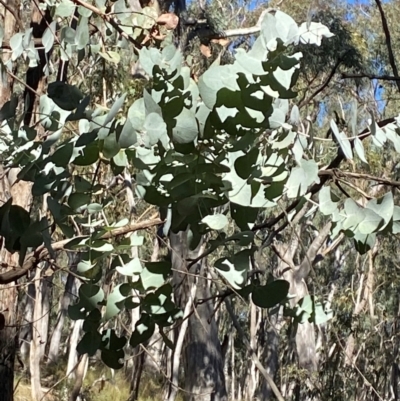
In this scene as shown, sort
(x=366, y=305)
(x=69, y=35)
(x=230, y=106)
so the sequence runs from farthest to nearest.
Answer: (x=366, y=305)
(x=69, y=35)
(x=230, y=106)

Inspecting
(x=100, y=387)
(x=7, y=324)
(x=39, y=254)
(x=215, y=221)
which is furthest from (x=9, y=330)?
(x=100, y=387)

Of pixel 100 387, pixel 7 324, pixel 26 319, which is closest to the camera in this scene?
pixel 7 324

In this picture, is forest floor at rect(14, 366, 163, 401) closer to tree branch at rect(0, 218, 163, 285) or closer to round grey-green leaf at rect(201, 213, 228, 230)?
tree branch at rect(0, 218, 163, 285)

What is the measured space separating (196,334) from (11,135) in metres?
5.22

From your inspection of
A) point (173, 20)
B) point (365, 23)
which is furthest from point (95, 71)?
point (365, 23)

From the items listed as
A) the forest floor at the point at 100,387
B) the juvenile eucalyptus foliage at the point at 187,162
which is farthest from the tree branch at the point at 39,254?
the forest floor at the point at 100,387

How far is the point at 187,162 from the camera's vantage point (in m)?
0.62

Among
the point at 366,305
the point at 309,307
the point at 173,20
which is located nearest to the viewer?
the point at 309,307

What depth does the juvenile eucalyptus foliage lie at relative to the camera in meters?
0.58

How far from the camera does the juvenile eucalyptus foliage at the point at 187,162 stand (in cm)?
58

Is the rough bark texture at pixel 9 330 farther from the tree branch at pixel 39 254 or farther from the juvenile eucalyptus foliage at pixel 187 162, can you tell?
the juvenile eucalyptus foliage at pixel 187 162

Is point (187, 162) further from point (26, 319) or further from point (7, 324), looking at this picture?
point (26, 319)

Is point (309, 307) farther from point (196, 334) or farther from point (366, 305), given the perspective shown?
point (366, 305)

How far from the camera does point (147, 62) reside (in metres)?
0.64
